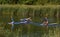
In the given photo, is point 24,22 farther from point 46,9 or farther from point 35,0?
point 35,0

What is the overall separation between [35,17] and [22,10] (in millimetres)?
1445

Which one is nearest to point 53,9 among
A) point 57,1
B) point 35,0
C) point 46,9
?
point 46,9

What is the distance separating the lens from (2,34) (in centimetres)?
1014

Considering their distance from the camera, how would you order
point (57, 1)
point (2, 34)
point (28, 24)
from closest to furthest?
point (2, 34)
point (28, 24)
point (57, 1)

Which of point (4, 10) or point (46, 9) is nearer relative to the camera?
point (46, 9)

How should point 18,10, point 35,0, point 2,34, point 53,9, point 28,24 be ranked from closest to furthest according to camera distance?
1. point 2,34
2. point 28,24
3. point 53,9
4. point 18,10
5. point 35,0

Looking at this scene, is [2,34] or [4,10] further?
[4,10]

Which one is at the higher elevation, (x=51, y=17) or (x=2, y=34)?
(x=2, y=34)

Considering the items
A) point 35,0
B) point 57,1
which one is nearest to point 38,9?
point 57,1

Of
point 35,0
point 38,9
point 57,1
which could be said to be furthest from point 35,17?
point 35,0

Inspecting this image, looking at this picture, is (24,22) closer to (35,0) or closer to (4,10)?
(4,10)

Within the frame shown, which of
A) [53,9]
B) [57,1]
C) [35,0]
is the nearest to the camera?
[53,9]

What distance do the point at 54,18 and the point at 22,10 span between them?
3.25 m

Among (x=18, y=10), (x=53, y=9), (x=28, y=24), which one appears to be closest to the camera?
(x=28, y=24)
